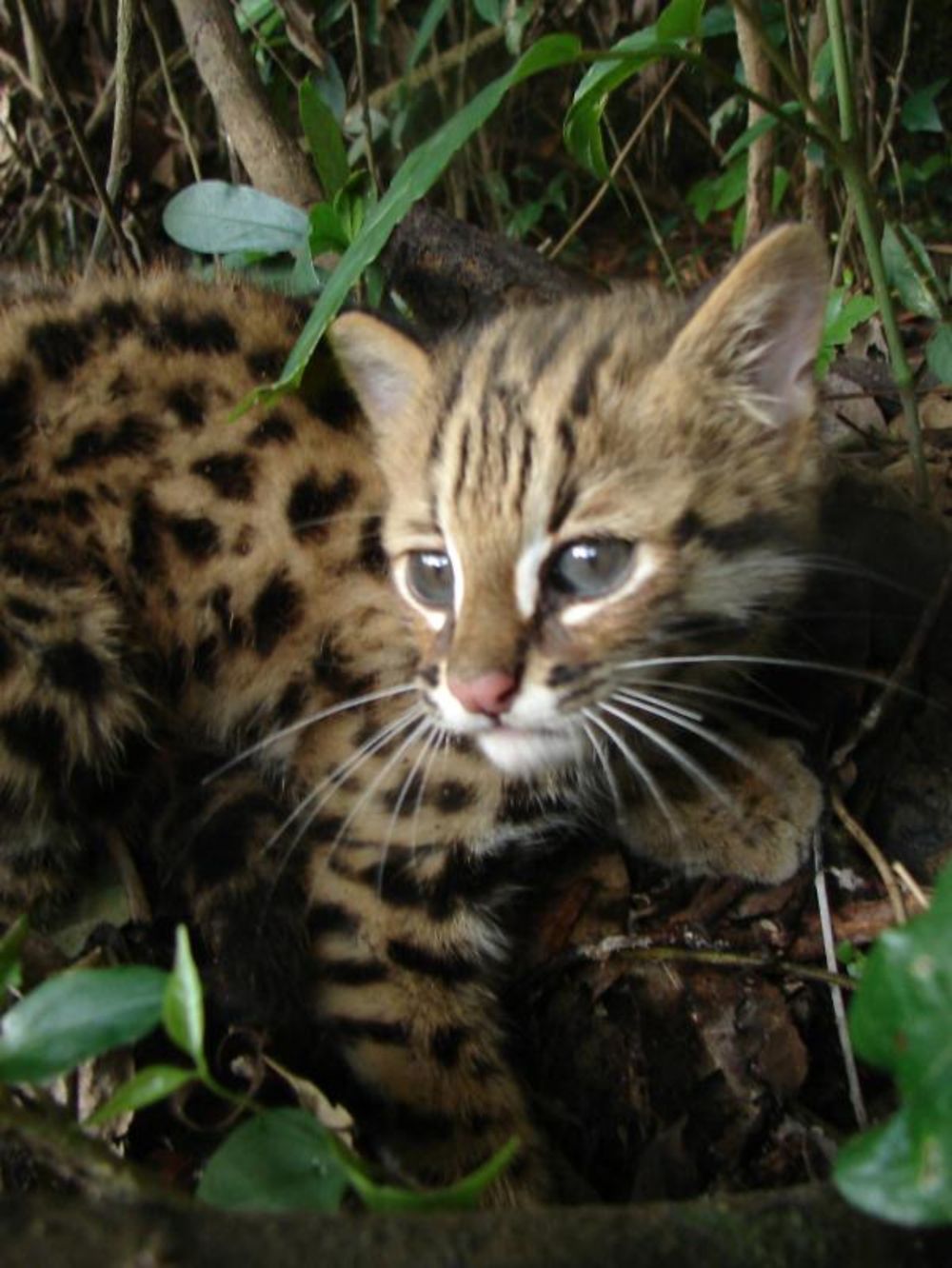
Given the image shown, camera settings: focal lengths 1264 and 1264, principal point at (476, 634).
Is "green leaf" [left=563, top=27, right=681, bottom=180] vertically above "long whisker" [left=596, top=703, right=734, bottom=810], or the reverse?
"green leaf" [left=563, top=27, right=681, bottom=180]

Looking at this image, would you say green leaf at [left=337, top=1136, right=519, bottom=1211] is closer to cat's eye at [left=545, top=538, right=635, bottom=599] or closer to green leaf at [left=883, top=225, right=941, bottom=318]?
cat's eye at [left=545, top=538, right=635, bottom=599]

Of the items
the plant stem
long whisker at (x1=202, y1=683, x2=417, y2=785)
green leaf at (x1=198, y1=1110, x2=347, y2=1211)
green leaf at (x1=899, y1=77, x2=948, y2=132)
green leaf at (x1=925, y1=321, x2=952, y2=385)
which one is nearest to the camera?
green leaf at (x1=198, y1=1110, x2=347, y2=1211)

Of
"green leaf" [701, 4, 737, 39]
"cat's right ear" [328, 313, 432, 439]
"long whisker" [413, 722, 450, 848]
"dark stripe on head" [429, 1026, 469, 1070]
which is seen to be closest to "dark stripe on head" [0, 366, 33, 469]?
"cat's right ear" [328, 313, 432, 439]

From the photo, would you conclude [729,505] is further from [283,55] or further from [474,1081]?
[283,55]

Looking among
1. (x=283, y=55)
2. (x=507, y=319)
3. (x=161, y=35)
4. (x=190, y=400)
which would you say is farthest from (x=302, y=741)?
(x=161, y=35)

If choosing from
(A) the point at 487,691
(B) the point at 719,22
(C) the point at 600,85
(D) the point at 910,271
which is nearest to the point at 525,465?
(A) the point at 487,691

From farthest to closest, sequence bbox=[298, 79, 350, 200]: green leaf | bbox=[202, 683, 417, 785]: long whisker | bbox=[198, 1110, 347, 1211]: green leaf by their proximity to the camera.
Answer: bbox=[298, 79, 350, 200]: green leaf
bbox=[202, 683, 417, 785]: long whisker
bbox=[198, 1110, 347, 1211]: green leaf
